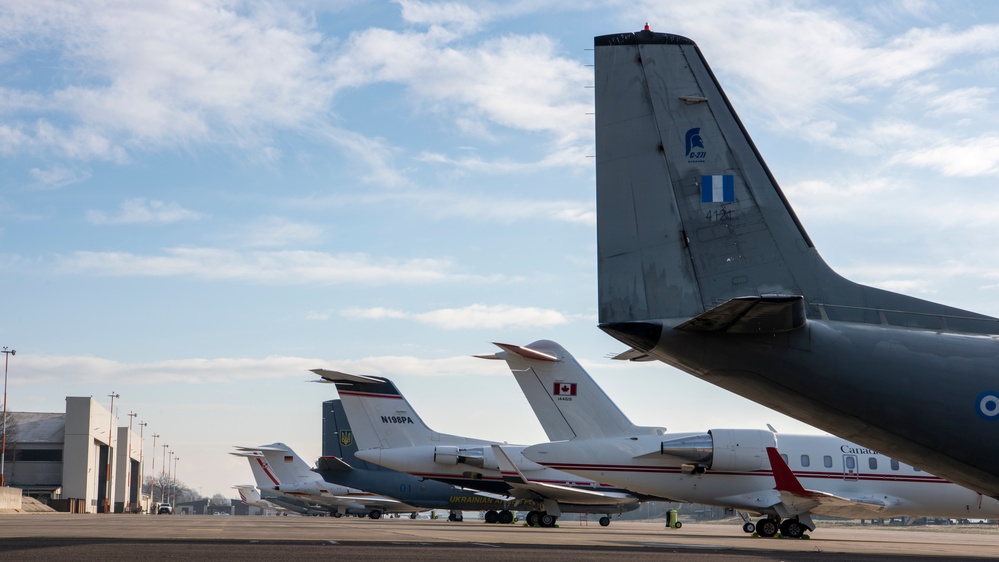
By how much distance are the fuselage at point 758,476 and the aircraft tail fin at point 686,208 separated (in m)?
17.0

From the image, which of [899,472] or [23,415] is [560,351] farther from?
[23,415]

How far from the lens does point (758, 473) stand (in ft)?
92.1

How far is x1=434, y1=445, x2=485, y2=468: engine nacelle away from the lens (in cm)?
3581

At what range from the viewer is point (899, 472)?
28188 mm

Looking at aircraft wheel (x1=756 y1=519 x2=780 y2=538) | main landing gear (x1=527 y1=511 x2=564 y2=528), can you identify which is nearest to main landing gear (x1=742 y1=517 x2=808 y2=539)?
aircraft wheel (x1=756 y1=519 x2=780 y2=538)

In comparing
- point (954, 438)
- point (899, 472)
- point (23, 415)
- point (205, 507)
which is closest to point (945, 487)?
point (899, 472)

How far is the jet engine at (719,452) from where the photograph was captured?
91.6 feet

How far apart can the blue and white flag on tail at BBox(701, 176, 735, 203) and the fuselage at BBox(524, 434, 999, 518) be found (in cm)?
1744

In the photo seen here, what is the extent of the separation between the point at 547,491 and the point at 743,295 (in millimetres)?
24259

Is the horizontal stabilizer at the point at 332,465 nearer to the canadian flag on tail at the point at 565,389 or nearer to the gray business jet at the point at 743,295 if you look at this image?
the canadian flag on tail at the point at 565,389

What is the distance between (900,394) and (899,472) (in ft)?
62.6

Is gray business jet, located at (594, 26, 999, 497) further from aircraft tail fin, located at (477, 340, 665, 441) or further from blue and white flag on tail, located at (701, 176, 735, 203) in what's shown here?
aircraft tail fin, located at (477, 340, 665, 441)

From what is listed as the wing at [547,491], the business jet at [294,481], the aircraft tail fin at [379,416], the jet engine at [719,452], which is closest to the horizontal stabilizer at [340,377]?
the aircraft tail fin at [379,416]

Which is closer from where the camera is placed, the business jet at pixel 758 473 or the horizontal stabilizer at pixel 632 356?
the horizontal stabilizer at pixel 632 356
